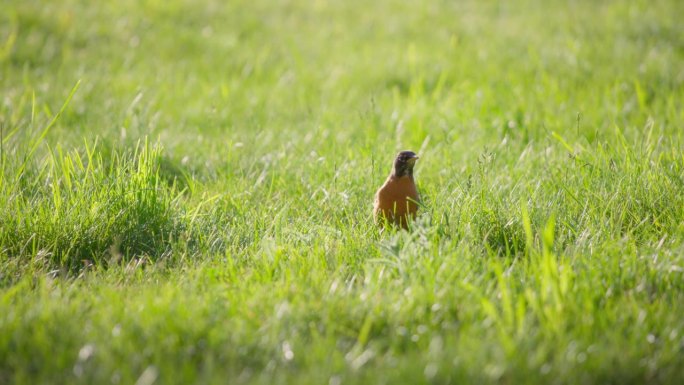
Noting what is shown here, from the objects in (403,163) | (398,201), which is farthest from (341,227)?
(403,163)

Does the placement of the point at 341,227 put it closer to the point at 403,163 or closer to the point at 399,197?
the point at 399,197

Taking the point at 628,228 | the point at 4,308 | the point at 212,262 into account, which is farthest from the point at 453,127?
the point at 4,308

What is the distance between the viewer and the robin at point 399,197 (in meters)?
3.52

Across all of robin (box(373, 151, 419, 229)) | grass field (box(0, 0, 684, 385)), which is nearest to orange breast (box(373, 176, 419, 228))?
robin (box(373, 151, 419, 229))

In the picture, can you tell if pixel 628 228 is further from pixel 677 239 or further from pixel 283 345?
pixel 283 345

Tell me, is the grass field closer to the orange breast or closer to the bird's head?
the orange breast

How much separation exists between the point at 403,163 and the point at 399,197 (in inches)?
8.4

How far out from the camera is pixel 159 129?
5324mm

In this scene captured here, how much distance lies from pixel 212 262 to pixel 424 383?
4.63 ft

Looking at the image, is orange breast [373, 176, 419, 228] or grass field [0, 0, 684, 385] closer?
grass field [0, 0, 684, 385]

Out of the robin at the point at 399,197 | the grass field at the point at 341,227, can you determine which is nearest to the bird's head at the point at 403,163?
the robin at the point at 399,197

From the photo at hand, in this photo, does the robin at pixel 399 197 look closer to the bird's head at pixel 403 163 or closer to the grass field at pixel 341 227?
the bird's head at pixel 403 163

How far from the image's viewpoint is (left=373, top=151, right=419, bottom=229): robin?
3.52m

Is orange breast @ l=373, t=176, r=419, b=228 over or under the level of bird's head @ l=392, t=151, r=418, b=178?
under
